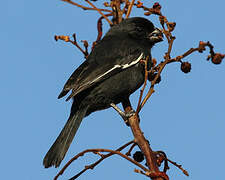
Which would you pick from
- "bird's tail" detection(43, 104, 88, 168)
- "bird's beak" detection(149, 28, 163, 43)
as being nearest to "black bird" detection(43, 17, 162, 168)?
"bird's tail" detection(43, 104, 88, 168)

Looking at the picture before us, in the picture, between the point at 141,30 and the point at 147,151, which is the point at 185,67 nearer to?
the point at 147,151

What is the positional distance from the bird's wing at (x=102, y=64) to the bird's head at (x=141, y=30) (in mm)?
369

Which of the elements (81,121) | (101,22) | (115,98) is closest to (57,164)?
(81,121)

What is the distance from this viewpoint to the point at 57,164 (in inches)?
164

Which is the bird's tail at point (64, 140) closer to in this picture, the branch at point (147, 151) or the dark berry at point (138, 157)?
the dark berry at point (138, 157)

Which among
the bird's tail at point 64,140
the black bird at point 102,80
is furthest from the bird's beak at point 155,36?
the bird's tail at point 64,140

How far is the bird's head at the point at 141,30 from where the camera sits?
19.3 ft

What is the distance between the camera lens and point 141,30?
596 cm

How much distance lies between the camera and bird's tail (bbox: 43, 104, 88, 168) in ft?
13.6

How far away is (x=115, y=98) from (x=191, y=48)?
226 centimetres

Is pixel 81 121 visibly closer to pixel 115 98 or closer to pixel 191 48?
pixel 115 98

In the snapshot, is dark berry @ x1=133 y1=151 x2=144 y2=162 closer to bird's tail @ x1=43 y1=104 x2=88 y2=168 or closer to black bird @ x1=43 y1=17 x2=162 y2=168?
bird's tail @ x1=43 y1=104 x2=88 y2=168

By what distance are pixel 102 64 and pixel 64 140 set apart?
1.18 metres

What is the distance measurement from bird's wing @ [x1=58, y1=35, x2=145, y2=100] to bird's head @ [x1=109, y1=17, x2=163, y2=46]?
1.21ft
